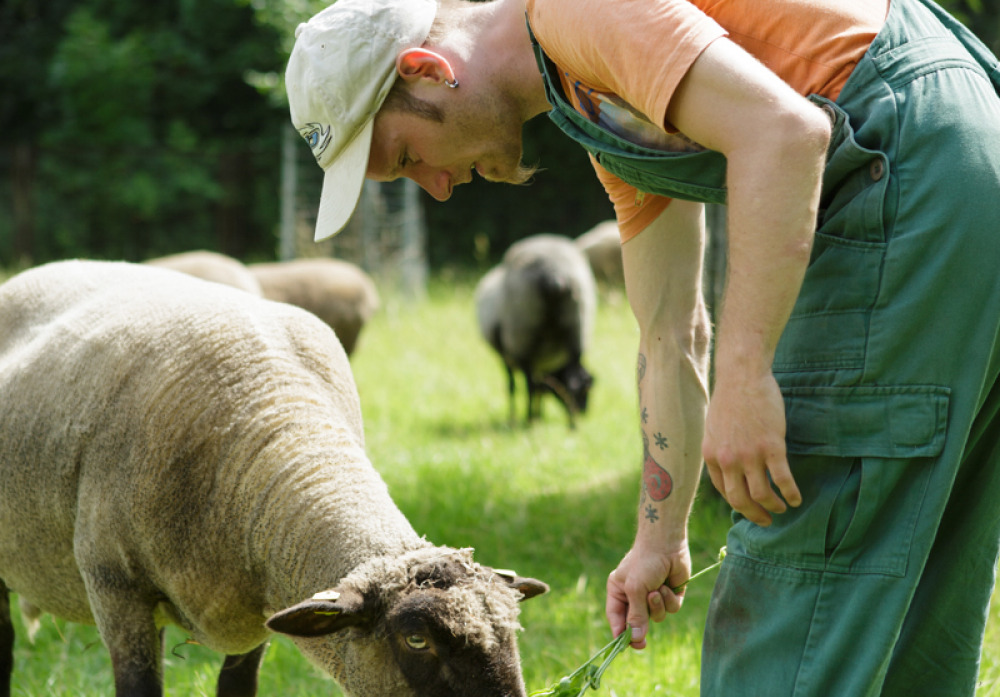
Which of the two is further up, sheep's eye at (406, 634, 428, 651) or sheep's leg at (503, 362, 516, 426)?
sheep's eye at (406, 634, 428, 651)

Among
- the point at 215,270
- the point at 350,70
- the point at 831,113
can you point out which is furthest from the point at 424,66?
the point at 215,270

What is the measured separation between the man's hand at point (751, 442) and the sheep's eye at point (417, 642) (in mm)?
897

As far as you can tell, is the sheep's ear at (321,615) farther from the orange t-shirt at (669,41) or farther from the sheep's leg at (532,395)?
the sheep's leg at (532,395)

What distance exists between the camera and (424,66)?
7.23 ft

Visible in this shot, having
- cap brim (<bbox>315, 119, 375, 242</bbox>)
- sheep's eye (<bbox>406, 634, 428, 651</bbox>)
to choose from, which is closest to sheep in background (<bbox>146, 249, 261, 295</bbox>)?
cap brim (<bbox>315, 119, 375, 242</bbox>)

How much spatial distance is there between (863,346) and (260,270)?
956cm

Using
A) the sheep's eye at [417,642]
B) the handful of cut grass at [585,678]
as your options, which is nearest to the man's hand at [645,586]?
the handful of cut grass at [585,678]

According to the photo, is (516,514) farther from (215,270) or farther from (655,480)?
(215,270)

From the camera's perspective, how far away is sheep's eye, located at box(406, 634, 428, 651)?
2.39 meters

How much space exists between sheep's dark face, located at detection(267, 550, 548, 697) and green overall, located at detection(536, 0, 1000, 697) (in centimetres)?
62

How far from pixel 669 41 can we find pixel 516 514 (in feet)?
14.9

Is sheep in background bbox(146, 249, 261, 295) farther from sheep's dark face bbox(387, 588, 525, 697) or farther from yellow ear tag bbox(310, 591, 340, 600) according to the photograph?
sheep's dark face bbox(387, 588, 525, 697)

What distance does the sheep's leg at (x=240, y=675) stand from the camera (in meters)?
3.47

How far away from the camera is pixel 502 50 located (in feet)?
7.20
